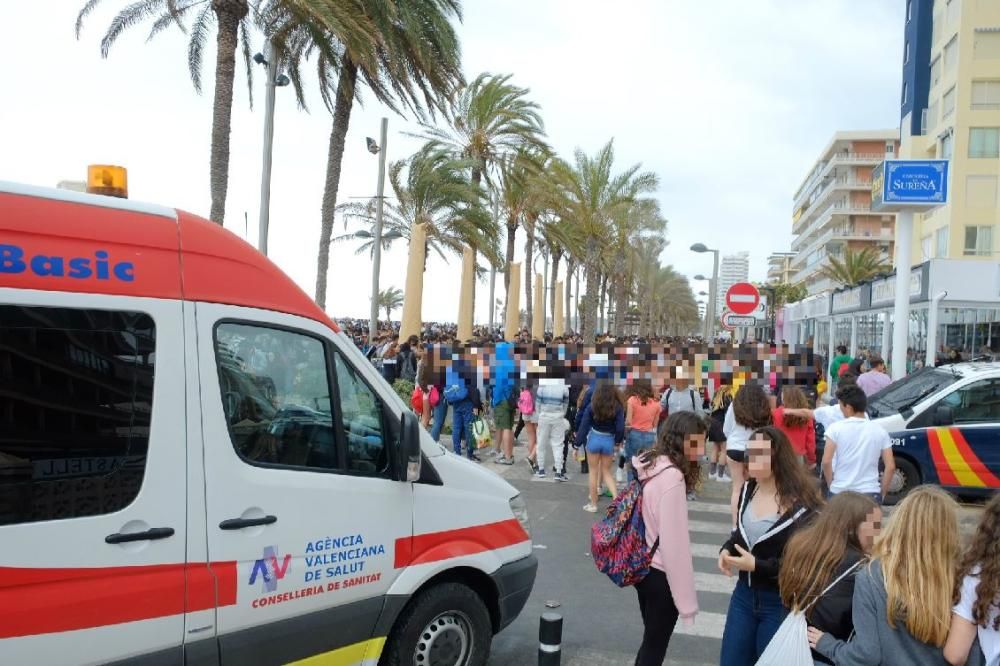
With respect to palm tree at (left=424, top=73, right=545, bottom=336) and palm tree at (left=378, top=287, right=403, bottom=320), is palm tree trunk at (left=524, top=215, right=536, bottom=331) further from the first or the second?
palm tree at (left=378, top=287, right=403, bottom=320)

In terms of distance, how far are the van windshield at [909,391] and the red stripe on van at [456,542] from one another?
7239 millimetres

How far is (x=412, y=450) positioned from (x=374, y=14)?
13.4 meters

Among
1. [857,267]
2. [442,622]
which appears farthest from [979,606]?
[857,267]

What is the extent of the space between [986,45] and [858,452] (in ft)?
144

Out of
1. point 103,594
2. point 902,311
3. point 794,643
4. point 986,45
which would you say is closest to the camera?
point 103,594

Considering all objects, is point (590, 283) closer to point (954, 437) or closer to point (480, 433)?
point (480, 433)

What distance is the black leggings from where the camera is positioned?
12.2ft

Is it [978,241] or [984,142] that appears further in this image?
[978,241]

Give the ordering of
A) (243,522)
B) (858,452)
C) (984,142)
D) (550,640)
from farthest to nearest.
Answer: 1. (984,142)
2. (858,452)
3. (550,640)
4. (243,522)

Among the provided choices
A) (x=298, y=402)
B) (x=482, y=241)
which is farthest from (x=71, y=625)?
(x=482, y=241)

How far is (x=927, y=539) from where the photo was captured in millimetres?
2508

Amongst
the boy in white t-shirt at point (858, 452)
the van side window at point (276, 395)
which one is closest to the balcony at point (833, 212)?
the boy in white t-shirt at point (858, 452)

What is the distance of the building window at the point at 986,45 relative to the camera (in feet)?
128

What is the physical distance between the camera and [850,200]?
7950cm
